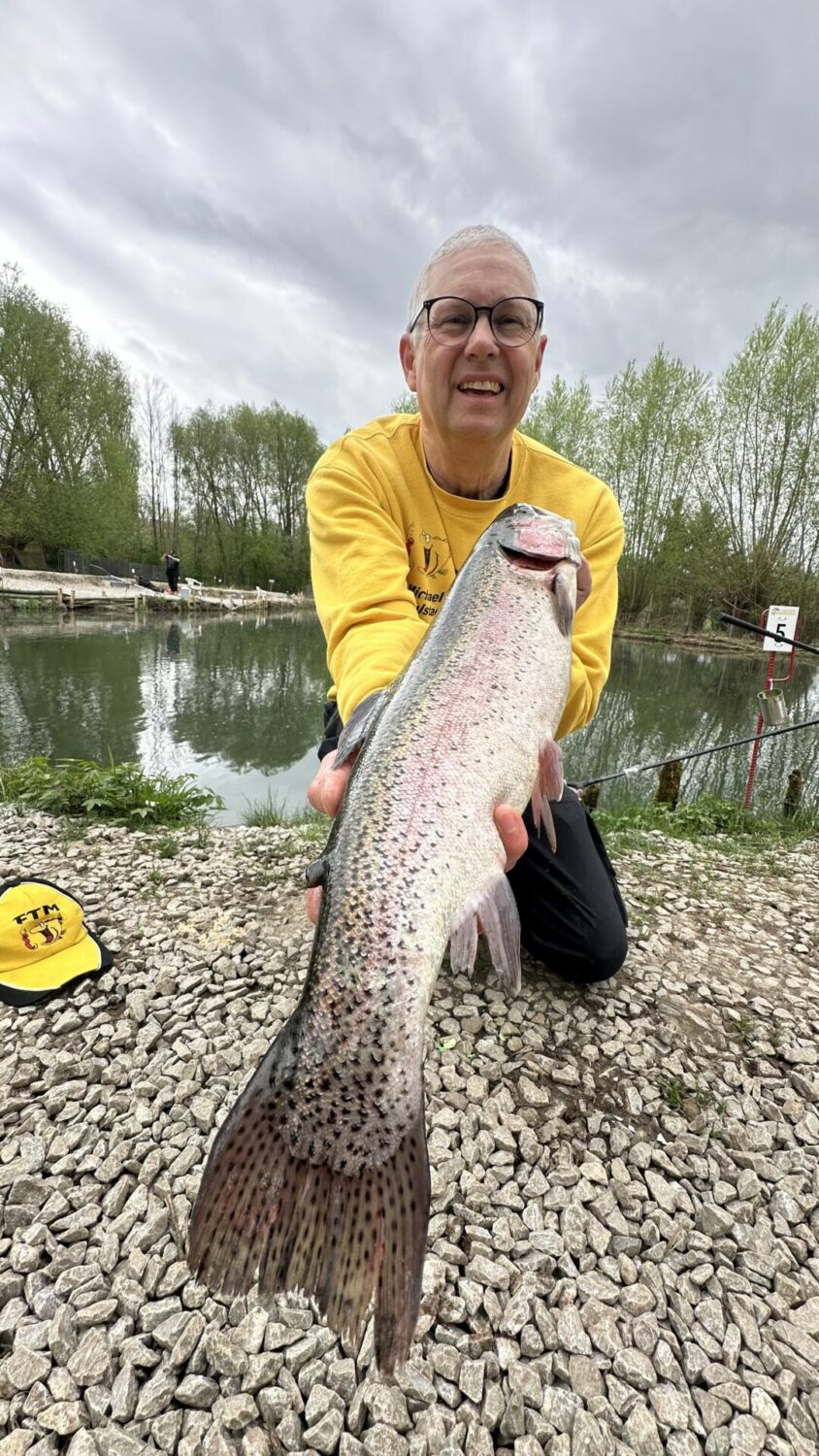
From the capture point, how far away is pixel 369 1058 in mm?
1381

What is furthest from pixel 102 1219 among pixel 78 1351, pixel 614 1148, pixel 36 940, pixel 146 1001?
pixel 614 1148

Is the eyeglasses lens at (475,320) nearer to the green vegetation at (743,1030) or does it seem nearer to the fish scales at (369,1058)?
the fish scales at (369,1058)

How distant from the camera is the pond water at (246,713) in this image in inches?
368

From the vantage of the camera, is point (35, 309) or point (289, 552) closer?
point (35, 309)

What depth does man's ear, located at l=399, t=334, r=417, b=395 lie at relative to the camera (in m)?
3.32

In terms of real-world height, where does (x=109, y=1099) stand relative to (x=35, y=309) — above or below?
below

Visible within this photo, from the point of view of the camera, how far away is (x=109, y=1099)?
270 cm

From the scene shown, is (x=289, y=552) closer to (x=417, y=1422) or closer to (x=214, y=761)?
(x=214, y=761)

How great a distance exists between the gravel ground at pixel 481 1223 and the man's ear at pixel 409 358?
333 cm

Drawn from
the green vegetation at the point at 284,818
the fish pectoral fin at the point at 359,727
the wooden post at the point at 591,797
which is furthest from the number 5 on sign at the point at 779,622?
the fish pectoral fin at the point at 359,727

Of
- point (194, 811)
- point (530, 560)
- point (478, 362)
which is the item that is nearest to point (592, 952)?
point (530, 560)

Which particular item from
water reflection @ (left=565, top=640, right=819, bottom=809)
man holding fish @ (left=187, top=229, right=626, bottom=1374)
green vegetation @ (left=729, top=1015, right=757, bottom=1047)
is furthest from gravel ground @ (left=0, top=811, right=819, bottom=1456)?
water reflection @ (left=565, top=640, right=819, bottom=809)

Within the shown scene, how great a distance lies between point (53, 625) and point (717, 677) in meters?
24.7

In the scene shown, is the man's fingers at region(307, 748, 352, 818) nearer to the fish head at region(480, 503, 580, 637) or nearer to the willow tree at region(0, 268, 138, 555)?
the fish head at region(480, 503, 580, 637)
